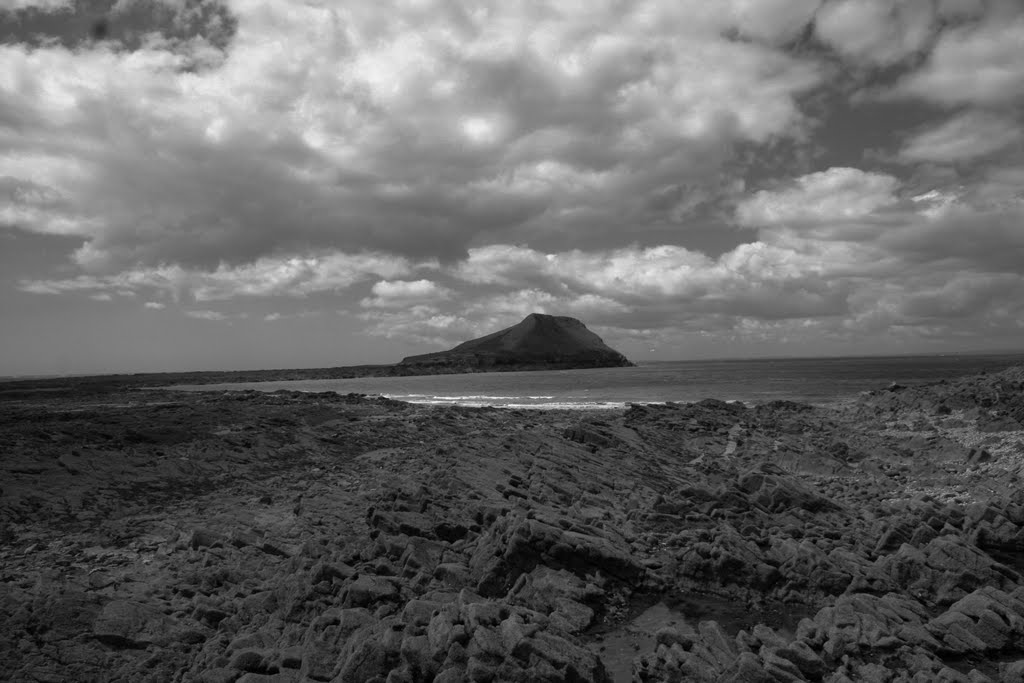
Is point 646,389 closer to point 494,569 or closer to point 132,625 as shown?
point 494,569

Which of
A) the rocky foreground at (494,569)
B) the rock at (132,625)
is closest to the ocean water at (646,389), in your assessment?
the rocky foreground at (494,569)

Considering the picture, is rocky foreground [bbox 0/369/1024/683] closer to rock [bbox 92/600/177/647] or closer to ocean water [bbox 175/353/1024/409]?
rock [bbox 92/600/177/647]

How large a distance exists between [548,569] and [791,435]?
2544cm

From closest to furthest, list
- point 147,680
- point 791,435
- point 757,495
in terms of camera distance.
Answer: point 147,680
point 757,495
point 791,435

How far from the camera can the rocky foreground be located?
8.16 meters

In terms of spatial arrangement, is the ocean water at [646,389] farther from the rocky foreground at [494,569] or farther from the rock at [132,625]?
the rock at [132,625]

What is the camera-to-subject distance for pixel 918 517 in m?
14.3

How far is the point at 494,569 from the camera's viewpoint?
10.9 m

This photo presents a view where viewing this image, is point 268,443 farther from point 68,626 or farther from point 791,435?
point 791,435

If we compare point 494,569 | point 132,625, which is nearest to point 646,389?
point 494,569

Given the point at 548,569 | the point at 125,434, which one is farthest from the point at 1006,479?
the point at 125,434

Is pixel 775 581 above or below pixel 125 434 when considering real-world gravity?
below

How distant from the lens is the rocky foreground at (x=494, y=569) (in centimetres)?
816

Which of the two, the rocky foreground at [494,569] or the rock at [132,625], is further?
the rock at [132,625]
